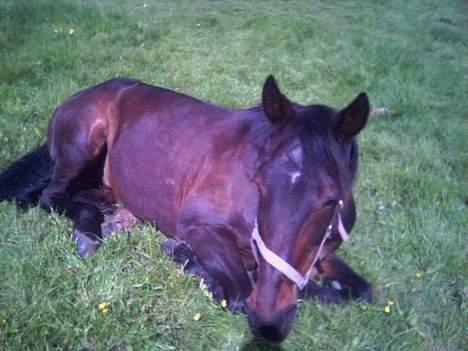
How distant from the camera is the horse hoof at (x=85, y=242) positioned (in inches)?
131

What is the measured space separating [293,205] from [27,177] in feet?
8.15

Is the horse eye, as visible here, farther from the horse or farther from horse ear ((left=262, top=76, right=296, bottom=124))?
horse ear ((left=262, top=76, right=296, bottom=124))

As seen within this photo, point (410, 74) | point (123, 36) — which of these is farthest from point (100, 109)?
point (410, 74)

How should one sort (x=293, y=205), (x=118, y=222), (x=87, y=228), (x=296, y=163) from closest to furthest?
1. (x=293, y=205)
2. (x=296, y=163)
3. (x=87, y=228)
4. (x=118, y=222)

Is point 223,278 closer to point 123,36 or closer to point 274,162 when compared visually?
point 274,162

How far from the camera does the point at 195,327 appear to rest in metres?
2.82

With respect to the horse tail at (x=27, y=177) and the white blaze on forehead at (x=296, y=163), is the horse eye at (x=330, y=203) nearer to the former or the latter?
the white blaze on forehead at (x=296, y=163)

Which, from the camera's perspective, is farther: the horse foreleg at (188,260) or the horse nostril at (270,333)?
the horse foreleg at (188,260)

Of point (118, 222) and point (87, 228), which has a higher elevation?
point (87, 228)

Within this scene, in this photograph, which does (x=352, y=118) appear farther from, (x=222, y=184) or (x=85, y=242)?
(x=85, y=242)

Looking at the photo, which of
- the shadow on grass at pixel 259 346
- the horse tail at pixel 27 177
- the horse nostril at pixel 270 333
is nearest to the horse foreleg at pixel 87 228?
the horse tail at pixel 27 177

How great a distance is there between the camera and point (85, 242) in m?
3.38

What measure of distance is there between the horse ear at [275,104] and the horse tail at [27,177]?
2.04 metres

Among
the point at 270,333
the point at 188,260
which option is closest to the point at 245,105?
the point at 188,260
